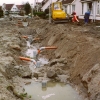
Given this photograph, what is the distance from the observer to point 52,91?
33.6 ft

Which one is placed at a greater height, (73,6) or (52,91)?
(73,6)

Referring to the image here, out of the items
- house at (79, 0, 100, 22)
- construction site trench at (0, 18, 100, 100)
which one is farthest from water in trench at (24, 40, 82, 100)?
house at (79, 0, 100, 22)

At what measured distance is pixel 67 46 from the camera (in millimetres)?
15953

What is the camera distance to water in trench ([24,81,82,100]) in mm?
9445

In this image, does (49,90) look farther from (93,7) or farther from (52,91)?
(93,7)

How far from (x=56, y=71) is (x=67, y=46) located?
393cm

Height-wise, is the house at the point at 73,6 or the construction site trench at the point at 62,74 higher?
the house at the point at 73,6

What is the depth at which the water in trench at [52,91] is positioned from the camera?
31.0 feet

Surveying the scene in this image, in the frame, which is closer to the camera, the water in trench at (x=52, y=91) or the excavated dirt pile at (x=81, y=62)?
the excavated dirt pile at (x=81, y=62)

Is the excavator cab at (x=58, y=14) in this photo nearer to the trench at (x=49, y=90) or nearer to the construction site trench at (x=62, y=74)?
the construction site trench at (x=62, y=74)

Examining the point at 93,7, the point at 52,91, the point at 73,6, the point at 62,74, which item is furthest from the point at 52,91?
the point at 73,6

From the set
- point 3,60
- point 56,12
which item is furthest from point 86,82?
point 56,12

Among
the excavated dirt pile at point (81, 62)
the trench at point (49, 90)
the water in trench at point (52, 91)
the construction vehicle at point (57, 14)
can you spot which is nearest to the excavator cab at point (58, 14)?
the construction vehicle at point (57, 14)

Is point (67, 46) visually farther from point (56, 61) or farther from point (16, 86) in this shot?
point (16, 86)
